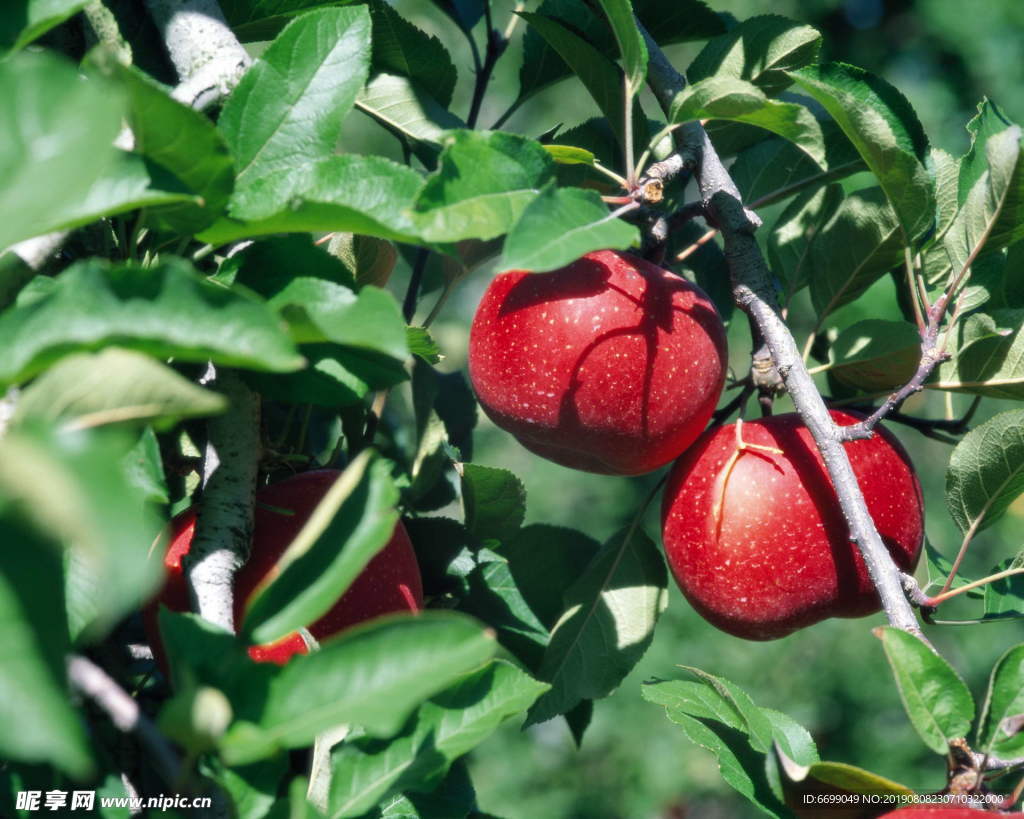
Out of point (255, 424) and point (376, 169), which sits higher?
point (376, 169)

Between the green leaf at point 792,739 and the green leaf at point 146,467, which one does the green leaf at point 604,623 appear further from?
the green leaf at point 146,467

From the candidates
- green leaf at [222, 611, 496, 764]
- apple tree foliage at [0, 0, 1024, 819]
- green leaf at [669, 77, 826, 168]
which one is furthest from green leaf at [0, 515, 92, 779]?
green leaf at [669, 77, 826, 168]

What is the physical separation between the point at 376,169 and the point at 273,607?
206mm

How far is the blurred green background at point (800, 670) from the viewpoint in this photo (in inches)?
108

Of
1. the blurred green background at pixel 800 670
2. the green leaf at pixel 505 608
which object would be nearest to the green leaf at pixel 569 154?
the green leaf at pixel 505 608

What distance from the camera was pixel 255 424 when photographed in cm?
58

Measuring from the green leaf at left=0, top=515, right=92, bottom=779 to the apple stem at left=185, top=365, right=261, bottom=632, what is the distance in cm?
27

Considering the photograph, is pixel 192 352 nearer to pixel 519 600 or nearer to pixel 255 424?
pixel 255 424

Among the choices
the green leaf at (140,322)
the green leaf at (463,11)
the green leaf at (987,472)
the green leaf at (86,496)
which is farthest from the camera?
the green leaf at (463,11)

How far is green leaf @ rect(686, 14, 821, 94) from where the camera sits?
0.74 metres

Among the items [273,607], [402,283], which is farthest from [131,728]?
[402,283]

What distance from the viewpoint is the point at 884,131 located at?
60 cm

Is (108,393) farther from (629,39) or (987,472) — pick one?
(987,472)

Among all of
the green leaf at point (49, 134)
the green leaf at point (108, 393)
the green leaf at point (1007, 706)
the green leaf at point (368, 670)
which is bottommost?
the green leaf at point (1007, 706)
